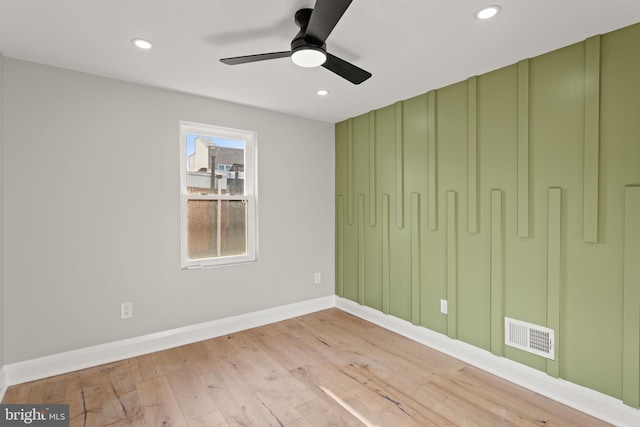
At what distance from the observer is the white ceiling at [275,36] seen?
1.77 m

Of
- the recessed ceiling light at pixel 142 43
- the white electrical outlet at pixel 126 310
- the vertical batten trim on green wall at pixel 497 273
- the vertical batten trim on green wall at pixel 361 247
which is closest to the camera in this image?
the recessed ceiling light at pixel 142 43

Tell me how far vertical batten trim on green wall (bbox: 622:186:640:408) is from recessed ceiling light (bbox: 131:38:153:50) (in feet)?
10.6

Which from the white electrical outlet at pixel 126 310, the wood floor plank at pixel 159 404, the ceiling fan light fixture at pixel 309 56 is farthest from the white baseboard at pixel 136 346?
the ceiling fan light fixture at pixel 309 56

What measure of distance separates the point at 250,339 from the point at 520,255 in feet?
8.45

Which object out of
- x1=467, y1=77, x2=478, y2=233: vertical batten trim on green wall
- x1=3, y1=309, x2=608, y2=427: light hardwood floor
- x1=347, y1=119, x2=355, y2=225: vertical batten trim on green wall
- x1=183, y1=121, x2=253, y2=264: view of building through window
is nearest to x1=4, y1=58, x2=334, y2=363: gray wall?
x1=183, y1=121, x2=253, y2=264: view of building through window

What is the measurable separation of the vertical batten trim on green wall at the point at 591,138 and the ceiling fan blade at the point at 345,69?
1.45 m

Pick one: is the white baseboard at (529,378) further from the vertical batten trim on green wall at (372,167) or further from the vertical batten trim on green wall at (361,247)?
the vertical batten trim on green wall at (372,167)

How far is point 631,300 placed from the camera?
1.92 metres

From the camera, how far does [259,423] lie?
1.98 meters

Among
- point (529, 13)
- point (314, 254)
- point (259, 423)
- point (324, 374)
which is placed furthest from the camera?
point (314, 254)

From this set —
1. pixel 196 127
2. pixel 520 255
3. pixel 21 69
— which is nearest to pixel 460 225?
pixel 520 255

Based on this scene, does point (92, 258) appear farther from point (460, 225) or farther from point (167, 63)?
point (460, 225)

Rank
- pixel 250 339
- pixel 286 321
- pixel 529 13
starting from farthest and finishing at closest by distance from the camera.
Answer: pixel 286 321
pixel 250 339
pixel 529 13

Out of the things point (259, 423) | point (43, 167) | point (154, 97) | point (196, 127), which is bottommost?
point (259, 423)
